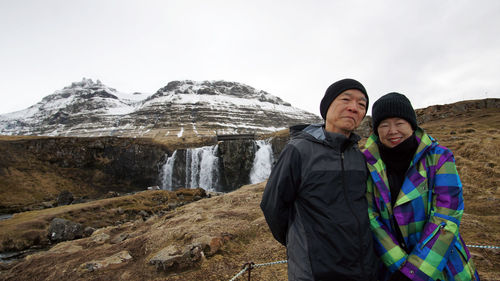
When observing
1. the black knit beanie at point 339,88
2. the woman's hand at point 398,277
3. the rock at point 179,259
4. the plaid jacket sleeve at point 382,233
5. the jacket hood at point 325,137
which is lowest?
the rock at point 179,259

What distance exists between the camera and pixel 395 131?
2.14 m

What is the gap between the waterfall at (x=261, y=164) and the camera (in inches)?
1347

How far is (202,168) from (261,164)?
9.69 meters

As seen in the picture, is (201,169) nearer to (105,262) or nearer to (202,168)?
(202,168)

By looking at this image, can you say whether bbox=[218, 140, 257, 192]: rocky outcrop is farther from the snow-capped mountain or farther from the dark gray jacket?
the snow-capped mountain

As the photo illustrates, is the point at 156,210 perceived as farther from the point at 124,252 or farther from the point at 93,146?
the point at 93,146

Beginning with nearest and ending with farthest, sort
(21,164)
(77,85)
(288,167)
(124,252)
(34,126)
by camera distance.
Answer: (288,167)
(124,252)
(21,164)
(34,126)
(77,85)

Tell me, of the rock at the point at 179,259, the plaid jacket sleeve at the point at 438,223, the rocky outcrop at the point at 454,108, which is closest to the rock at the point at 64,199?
the rock at the point at 179,259

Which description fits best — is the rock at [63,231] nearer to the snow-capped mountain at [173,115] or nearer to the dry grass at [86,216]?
the dry grass at [86,216]

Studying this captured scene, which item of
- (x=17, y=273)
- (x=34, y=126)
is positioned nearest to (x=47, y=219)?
(x=17, y=273)

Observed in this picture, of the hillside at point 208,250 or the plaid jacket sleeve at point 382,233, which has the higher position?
the plaid jacket sleeve at point 382,233

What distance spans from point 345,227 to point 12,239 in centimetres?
1916

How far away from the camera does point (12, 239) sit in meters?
12.6

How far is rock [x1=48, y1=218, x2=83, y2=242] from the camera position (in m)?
13.1
